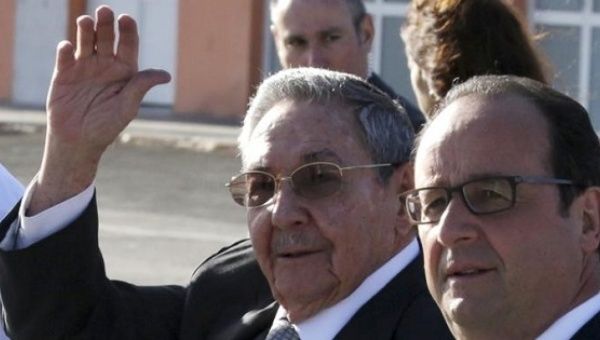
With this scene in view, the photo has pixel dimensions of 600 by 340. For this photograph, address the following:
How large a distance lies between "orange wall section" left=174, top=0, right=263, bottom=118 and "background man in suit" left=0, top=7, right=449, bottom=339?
16061 mm

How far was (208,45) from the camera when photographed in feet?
65.8

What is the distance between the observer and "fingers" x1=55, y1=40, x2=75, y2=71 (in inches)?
137

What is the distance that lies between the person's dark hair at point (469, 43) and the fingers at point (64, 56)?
1.62m

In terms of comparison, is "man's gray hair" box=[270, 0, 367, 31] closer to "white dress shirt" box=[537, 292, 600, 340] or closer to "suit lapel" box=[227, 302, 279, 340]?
"suit lapel" box=[227, 302, 279, 340]

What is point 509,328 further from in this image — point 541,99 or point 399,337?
point 399,337

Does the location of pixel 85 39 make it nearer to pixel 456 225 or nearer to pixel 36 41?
pixel 456 225

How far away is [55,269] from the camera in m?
3.55

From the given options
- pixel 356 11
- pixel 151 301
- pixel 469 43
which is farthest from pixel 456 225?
pixel 356 11

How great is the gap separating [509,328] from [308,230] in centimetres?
71

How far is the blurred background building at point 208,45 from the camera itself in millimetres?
18312

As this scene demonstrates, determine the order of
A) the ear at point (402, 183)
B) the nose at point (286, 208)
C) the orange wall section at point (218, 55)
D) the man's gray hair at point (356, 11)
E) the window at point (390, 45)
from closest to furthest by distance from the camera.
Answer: the nose at point (286, 208) < the ear at point (402, 183) < the man's gray hair at point (356, 11) < the window at point (390, 45) < the orange wall section at point (218, 55)

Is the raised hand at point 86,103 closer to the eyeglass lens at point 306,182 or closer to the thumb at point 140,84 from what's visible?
the thumb at point 140,84

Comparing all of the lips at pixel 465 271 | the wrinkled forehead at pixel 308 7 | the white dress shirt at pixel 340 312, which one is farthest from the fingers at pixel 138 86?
the wrinkled forehead at pixel 308 7

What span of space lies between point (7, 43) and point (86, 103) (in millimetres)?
18149
